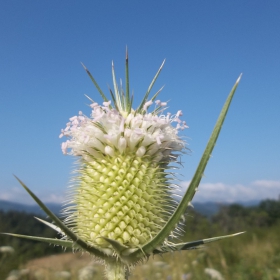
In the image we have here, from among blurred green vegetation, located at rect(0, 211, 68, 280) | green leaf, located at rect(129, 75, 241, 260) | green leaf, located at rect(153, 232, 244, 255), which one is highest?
blurred green vegetation, located at rect(0, 211, 68, 280)

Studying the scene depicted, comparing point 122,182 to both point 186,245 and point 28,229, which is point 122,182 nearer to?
point 186,245

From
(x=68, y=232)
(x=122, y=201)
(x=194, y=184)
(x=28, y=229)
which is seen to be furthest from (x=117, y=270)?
(x=28, y=229)

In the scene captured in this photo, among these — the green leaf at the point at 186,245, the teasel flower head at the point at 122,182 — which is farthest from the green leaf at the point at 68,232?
the green leaf at the point at 186,245

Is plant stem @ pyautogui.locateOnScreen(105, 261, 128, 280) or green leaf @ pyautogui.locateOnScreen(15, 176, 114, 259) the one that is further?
plant stem @ pyautogui.locateOnScreen(105, 261, 128, 280)

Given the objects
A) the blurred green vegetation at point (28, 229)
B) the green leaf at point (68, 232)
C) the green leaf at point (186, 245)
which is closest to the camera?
the green leaf at point (68, 232)

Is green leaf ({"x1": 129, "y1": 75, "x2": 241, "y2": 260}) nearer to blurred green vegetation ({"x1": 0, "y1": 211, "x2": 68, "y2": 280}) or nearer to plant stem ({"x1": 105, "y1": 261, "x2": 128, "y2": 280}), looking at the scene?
plant stem ({"x1": 105, "y1": 261, "x2": 128, "y2": 280})

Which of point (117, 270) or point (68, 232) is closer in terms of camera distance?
point (68, 232)

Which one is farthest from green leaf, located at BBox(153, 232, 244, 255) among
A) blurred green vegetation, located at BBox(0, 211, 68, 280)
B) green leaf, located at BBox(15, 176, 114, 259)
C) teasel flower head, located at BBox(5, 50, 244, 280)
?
blurred green vegetation, located at BBox(0, 211, 68, 280)

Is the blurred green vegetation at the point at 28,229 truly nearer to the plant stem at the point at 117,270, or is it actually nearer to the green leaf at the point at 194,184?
the plant stem at the point at 117,270
